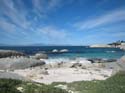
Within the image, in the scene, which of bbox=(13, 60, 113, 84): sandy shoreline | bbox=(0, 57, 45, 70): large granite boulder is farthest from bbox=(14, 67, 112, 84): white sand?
bbox=(0, 57, 45, 70): large granite boulder

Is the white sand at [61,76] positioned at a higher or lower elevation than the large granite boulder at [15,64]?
lower

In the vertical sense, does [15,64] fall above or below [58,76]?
above

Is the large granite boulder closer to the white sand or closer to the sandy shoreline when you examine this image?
the sandy shoreline

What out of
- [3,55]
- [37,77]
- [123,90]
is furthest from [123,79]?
[3,55]

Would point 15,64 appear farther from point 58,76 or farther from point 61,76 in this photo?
point 61,76

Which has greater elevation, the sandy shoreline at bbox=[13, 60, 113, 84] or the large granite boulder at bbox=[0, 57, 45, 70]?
the large granite boulder at bbox=[0, 57, 45, 70]

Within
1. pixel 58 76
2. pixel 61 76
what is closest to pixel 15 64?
pixel 58 76

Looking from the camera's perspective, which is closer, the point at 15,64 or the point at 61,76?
the point at 61,76

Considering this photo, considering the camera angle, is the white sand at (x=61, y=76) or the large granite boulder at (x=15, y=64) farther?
the large granite boulder at (x=15, y=64)

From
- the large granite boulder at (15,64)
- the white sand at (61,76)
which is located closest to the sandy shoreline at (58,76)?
the white sand at (61,76)

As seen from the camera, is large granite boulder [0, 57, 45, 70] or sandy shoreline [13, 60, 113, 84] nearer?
sandy shoreline [13, 60, 113, 84]

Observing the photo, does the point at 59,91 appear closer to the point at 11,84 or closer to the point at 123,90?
the point at 11,84

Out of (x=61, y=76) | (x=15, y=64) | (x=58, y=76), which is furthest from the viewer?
(x=15, y=64)

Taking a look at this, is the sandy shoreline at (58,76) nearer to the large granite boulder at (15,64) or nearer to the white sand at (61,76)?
the white sand at (61,76)
